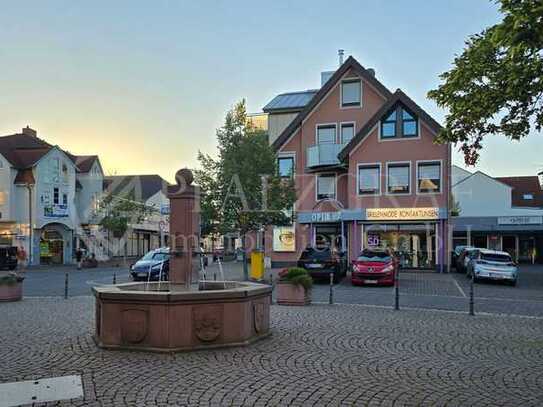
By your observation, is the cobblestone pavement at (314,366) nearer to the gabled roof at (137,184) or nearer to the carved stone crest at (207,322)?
the carved stone crest at (207,322)

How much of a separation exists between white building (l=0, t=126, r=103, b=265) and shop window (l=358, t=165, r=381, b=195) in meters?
29.2

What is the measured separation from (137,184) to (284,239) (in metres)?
39.3

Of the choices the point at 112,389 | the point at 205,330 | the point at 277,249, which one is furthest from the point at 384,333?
the point at 277,249

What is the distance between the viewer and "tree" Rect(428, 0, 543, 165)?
7252 mm

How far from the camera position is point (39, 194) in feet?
152

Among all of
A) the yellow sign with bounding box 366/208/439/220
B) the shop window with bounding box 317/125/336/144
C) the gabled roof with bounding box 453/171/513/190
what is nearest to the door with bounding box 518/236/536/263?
the gabled roof with bounding box 453/171/513/190

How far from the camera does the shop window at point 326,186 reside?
111 ft

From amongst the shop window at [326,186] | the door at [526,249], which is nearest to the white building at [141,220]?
the shop window at [326,186]

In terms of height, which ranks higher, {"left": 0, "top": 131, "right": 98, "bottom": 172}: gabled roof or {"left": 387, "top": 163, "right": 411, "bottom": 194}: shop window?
{"left": 0, "top": 131, "right": 98, "bottom": 172}: gabled roof

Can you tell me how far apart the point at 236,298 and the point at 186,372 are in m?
1.87

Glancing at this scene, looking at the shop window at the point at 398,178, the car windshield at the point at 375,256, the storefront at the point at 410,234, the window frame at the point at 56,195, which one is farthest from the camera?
the window frame at the point at 56,195

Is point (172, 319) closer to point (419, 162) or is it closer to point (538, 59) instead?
point (538, 59)

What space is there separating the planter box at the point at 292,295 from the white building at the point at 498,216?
1263 inches

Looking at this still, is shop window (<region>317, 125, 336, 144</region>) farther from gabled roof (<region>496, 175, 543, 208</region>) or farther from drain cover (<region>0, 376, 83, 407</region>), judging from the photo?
gabled roof (<region>496, 175, 543, 208</region>)
